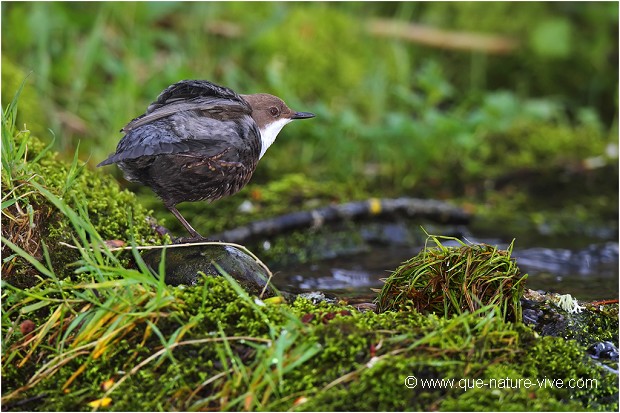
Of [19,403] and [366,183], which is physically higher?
[19,403]

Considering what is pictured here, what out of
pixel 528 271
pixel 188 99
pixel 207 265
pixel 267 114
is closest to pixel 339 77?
pixel 528 271

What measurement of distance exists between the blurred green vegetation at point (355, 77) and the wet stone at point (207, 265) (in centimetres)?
293

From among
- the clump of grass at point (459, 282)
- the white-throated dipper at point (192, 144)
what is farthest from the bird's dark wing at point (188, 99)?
the clump of grass at point (459, 282)

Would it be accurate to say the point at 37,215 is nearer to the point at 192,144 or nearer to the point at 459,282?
the point at 192,144

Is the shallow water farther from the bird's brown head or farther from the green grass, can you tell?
the green grass

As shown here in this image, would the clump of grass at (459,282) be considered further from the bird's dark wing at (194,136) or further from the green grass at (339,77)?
the green grass at (339,77)

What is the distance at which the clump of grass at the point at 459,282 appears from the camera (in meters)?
3.64

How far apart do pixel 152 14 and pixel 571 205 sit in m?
4.57

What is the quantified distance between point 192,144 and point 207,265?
651 millimetres

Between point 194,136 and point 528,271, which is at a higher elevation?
point 194,136

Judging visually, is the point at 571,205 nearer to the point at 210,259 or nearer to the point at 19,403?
the point at 210,259

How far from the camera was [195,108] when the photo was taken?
419 centimetres

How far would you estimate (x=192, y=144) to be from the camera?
4137 millimetres

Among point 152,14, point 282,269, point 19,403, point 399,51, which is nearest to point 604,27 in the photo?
point 399,51
